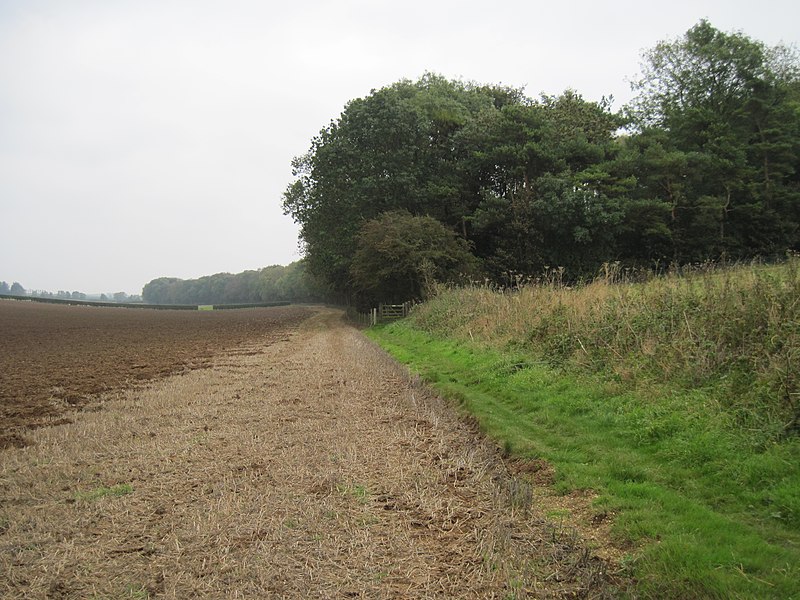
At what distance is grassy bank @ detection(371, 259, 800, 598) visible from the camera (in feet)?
12.5

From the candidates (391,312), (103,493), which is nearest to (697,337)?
(103,493)

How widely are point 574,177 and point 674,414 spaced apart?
114 feet

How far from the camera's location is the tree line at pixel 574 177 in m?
38.9

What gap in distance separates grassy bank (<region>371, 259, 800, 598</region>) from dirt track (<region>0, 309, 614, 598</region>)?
66 cm

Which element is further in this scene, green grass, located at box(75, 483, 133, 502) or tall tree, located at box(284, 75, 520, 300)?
tall tree, located at box(284, 75, 520, 300)

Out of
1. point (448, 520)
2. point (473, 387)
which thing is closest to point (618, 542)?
point (448, 520)

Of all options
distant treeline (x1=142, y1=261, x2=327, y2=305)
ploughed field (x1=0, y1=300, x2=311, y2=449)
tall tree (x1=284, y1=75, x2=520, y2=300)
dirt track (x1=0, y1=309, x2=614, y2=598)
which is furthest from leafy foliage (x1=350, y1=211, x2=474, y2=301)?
distant treeline (x1=142, y1=261, x2=327, y2=305)

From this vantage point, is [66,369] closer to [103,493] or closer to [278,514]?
[103,493]

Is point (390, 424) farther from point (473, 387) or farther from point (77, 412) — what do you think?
point (77, 412)

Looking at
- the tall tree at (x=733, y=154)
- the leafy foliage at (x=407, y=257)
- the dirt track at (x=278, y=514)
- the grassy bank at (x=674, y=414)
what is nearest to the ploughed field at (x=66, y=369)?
the dirt track at (x=278, y=514)

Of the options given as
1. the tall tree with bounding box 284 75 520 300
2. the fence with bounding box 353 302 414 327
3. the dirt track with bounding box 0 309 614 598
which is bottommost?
the dirt track with bounding box 0 309 614 598

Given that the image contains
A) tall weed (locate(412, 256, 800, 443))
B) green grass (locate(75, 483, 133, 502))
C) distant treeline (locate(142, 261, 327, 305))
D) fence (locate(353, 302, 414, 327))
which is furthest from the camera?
distant treeline (locate(142, 261, 327, 305))

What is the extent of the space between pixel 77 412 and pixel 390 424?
20.6 ft

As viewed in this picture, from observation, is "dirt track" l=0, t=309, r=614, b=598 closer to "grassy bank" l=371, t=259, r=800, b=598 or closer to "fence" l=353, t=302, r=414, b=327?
"grassy bank" l=371, t=259, r=800, b=598
